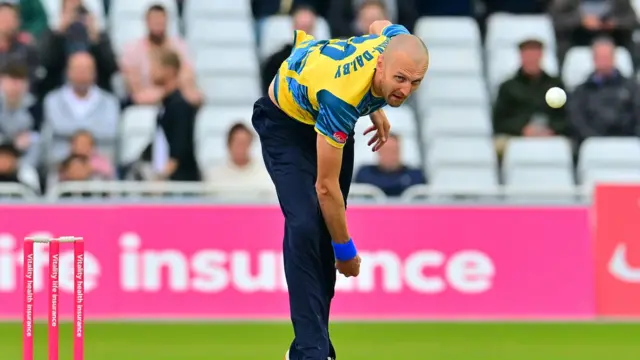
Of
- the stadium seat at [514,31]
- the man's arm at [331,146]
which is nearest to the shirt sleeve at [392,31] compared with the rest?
the man's arm at [331,146]

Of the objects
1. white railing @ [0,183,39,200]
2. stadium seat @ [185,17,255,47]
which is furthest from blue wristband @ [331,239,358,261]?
stadium seat @ [185,17,255,47]

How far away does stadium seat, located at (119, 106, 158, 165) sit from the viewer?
14.3 metres

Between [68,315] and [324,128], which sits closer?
[324,128]

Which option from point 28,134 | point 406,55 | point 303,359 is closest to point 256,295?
point 28,134

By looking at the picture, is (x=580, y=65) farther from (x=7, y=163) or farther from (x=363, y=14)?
(x=7, y=163)

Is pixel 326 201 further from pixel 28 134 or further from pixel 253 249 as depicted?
pixel 28 134

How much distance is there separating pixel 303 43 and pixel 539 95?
746 cm

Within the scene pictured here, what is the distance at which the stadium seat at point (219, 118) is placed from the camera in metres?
14.6

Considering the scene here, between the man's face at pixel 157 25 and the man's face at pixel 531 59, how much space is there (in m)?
3.61

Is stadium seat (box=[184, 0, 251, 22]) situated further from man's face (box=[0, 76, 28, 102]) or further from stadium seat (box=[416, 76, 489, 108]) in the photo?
man's face (box=[0, 76, 28, 102])

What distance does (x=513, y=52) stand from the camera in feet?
52.2

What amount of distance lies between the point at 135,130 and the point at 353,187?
8.13 ft

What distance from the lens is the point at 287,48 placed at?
14.5m

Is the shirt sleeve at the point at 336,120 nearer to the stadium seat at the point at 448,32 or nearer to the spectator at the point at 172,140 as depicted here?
the spectator at the point at 172,140
